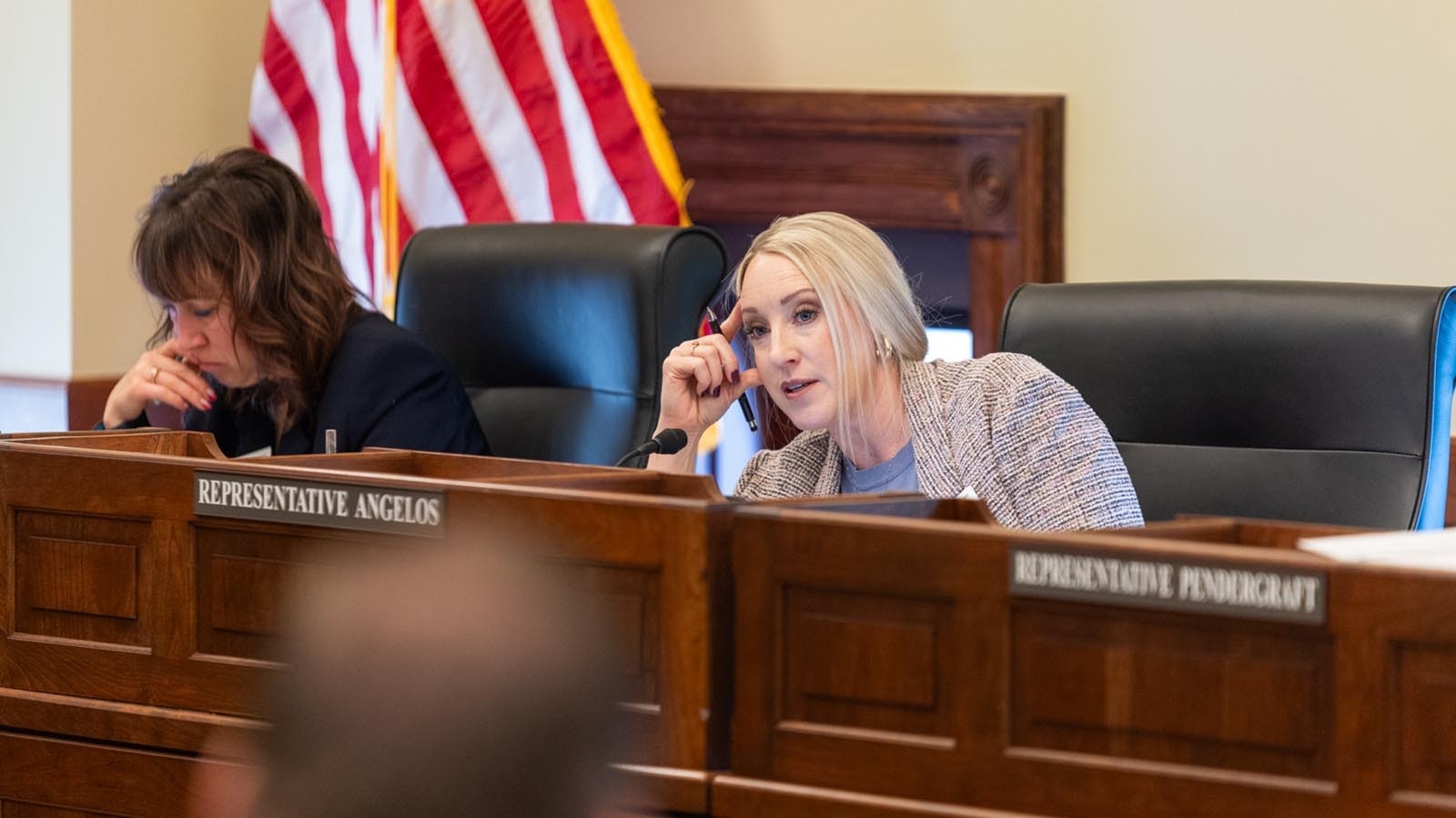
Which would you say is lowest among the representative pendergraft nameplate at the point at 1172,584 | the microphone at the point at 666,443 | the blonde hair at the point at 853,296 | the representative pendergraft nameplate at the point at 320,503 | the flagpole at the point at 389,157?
the representative pendergraft nameplate at the point at 1172,584

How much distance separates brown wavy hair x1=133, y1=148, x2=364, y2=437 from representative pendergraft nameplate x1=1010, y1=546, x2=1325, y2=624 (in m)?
1.68

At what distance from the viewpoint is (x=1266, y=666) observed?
3.39 ft

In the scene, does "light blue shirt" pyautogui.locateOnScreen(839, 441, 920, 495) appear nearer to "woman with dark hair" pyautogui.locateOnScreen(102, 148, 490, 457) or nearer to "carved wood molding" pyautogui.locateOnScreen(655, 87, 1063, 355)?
"woman with dark hair" pyautogui.locateOnScreen(102, 148, 490, 457)

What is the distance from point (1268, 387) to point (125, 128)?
7.28 feet

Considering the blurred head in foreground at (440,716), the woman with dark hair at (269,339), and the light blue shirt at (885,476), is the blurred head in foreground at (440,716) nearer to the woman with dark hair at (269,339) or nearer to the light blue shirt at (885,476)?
the light blue shirt at (885,476)

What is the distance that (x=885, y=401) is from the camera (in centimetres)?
215

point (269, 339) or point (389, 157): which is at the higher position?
point (389, 157)

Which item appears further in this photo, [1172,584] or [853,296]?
[853,296]

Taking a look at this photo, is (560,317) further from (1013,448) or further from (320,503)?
(320,503)

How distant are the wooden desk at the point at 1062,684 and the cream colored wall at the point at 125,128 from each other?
243cm

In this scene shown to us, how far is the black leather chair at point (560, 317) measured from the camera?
2.59 meters

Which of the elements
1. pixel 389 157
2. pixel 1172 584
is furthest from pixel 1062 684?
pixel 389 157

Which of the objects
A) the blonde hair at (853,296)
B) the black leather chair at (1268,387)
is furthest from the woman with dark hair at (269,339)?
the black leather chair at (1268,387)

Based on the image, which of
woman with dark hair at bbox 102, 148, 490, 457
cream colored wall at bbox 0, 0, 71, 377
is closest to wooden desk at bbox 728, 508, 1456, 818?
woman with dark hair at bbox 102, 148, 490, 457
